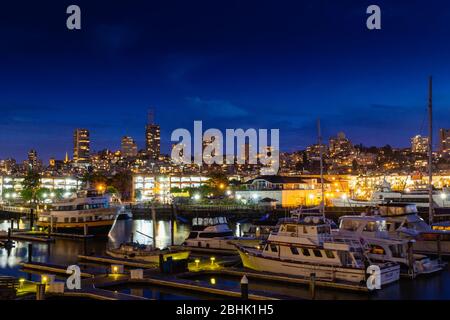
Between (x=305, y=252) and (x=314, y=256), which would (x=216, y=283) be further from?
(x=314, y=256)

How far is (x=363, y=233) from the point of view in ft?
90.5

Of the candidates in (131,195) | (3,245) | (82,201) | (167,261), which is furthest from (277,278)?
(131,195)

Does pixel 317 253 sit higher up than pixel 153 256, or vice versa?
pixel 317 253

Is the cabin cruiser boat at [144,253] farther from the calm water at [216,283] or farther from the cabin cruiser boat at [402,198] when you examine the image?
the cabin cruiser boat at [402,198]

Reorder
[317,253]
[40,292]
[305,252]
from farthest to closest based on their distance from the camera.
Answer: [305,252] → [317,253] → [40,292]

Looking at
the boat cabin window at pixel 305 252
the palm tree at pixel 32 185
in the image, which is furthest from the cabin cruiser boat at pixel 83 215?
the palm tree at pixel 32 185

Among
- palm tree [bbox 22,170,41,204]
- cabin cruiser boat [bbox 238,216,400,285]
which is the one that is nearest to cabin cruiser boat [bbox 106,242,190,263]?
cabin cruiser boat [bbox 238,216,400,285]

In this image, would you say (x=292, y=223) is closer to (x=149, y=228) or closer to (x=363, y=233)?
(x=363, y=233)

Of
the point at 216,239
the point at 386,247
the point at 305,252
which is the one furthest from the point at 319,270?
the point at 216,239

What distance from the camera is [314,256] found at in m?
23.6

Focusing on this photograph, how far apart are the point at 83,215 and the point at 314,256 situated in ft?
94.4

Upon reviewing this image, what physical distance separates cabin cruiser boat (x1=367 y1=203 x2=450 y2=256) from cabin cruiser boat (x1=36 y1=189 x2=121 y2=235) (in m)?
25.3

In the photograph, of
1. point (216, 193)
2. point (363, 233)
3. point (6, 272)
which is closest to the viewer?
point (363, 233)
